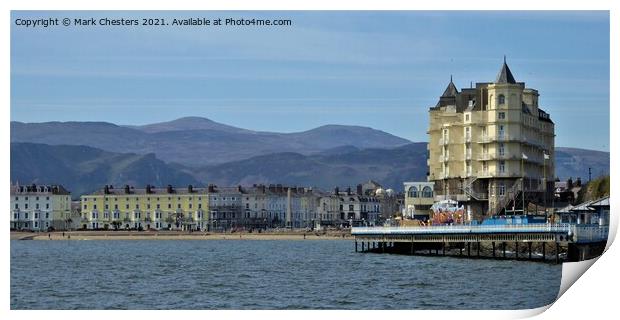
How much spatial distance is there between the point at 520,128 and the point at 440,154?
285 inches

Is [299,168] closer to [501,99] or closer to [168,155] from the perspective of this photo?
[168,155]

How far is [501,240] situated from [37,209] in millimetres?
85838

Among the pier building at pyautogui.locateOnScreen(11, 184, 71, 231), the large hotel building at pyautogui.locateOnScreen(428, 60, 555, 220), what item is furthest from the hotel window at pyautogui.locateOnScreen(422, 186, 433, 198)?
the pier building at pyautogui.locateOnScreen(11, 184, 71, 231)

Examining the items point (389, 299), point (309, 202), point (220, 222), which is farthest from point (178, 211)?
point (389, 299)

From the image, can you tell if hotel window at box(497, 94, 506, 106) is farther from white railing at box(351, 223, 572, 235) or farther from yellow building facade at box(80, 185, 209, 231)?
yellow building facade at box(80, 185, 209, 231)

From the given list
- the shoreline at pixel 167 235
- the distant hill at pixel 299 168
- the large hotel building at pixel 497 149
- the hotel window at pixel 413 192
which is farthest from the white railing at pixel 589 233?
the distant hill at pixel 299 168

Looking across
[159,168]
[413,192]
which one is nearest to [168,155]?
[159,168]

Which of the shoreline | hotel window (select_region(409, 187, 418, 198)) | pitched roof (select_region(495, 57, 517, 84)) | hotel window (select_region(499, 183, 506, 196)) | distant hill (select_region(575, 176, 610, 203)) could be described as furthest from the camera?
the shoreline

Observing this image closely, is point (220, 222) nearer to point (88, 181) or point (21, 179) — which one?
point (21, 179)

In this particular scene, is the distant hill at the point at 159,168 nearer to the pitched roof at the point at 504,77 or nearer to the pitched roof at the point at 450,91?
the pitched roof at the point at 450,91

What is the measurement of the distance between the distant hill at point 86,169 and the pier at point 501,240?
84793mm

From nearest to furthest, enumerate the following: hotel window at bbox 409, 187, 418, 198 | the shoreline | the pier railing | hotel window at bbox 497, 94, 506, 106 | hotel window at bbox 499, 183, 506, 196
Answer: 1. the pier railing
2. hotel window at bbox 497, 94, 506, 106
3. hotel window at bbox 499, 183, 506, 196
4. hotel window at bbox 409, 187, 418, 198
5. the shoreline

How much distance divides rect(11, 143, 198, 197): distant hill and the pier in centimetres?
8479

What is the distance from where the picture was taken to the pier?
44.7m
